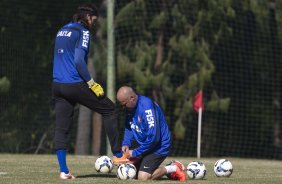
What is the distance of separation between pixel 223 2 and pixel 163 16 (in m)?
1.61

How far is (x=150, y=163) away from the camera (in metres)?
9.32

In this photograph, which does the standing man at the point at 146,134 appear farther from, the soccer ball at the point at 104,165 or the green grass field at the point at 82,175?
the soccer ball at the point at 104,165

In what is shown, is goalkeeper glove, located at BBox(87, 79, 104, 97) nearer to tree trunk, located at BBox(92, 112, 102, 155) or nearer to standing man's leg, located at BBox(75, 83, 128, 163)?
standing man's leg, located at BBox(75, 83, 128, 163)

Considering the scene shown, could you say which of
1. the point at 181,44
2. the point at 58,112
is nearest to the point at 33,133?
the point at 181,44

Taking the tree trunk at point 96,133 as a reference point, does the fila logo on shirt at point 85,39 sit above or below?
above

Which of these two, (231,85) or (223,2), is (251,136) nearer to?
(231,85)

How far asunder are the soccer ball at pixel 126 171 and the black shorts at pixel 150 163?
0.11 meters

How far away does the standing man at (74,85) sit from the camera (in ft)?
30.4

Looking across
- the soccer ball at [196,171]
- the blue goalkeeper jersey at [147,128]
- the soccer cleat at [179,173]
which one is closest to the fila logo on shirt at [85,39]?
the blue goalkeeper jersey at [147,128]

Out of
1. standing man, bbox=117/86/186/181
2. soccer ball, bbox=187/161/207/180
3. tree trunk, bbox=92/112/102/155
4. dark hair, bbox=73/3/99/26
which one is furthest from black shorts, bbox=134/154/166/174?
tree trunk, bbox=92/112/102/155

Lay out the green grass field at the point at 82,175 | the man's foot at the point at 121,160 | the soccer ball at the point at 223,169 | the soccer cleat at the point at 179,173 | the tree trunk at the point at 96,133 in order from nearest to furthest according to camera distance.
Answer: the green grass field at the point at 82,175 < the soccer cleat at the point at 179,173 < the man's foot at the point at 121,160 < the soccer ball at the point at 223,169 < the tree trunk at the point at 96,133

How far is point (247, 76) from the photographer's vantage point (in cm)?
2295

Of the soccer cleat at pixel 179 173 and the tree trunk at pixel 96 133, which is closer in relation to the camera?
the soccer cleat at pixel 179 173

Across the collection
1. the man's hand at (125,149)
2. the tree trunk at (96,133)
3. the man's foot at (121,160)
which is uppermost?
the man's hand at (125,149)
